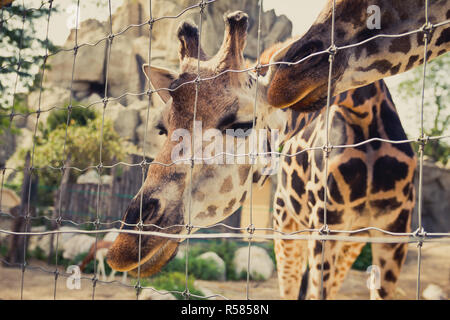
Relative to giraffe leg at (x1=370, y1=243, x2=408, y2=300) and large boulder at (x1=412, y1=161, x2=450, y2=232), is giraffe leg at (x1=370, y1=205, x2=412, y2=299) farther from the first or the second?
large boulder at (x1=412, y1=161, x2=450, y2=232)

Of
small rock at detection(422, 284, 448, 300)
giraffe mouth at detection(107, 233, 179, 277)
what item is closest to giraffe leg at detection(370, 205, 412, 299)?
giraffe mouth at detection(107, 233, 179, 277)

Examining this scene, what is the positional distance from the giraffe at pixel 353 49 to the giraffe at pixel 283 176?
46 cm

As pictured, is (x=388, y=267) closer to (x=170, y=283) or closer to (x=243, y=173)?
(x=243, y=173)

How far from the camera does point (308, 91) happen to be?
138 cm

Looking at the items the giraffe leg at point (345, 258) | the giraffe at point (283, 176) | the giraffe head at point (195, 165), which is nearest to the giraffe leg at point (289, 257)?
the giraffe at point (283, 176)

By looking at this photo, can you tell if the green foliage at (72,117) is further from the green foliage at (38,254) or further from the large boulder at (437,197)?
the large boulder at (437,197)

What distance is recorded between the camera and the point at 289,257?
10.4ft

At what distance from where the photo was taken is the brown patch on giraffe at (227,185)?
1943 millimetres

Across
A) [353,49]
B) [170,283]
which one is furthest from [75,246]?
[353,49]

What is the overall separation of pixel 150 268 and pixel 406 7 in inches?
49.2

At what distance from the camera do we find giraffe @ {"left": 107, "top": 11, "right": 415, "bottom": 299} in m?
1.78

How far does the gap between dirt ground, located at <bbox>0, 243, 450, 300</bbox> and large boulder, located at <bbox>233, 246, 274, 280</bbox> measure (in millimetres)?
145
